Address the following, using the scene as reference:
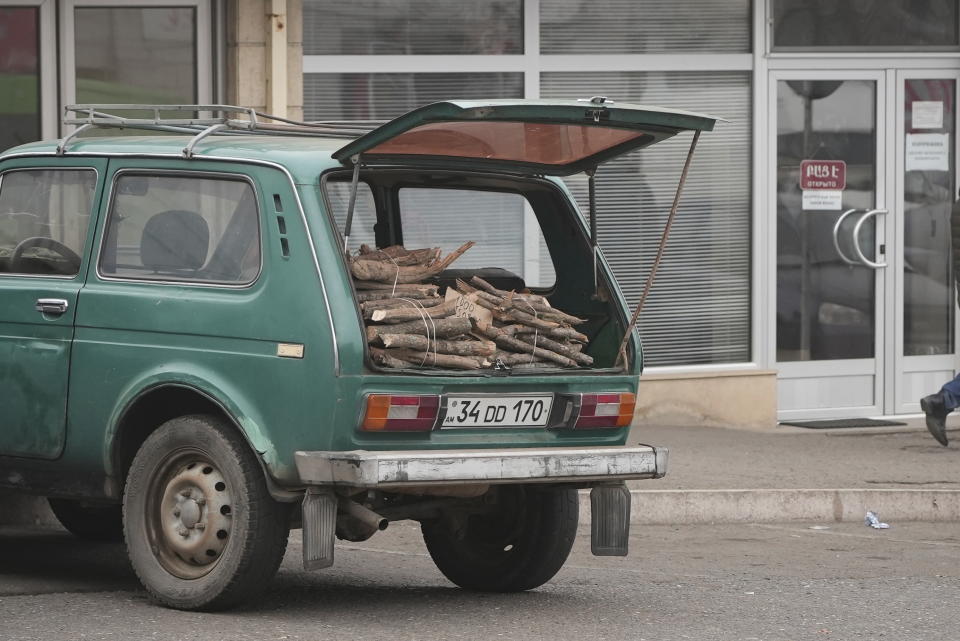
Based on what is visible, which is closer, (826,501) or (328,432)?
(328,432)

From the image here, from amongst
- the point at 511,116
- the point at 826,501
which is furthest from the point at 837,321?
the point at 511,116

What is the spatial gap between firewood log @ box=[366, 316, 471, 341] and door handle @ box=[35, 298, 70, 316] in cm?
136

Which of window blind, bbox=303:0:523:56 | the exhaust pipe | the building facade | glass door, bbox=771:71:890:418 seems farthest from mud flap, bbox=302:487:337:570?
glass door, bbox=771:71:890:418

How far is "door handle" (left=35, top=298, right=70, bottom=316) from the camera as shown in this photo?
733cm

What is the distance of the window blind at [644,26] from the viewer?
44.1 ft

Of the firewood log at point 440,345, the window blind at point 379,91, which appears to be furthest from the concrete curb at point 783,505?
the window blind at point 379,91

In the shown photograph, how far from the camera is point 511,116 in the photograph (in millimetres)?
6578

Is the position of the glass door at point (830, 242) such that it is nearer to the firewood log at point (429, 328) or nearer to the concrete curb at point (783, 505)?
the concrete curb at point (783, 505)

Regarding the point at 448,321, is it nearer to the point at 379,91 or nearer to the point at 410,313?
the point at 410,313

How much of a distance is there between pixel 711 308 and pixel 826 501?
3.65 m

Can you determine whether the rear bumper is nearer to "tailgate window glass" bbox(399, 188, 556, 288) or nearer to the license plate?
the license plate

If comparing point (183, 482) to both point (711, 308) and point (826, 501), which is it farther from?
point (711, 308)

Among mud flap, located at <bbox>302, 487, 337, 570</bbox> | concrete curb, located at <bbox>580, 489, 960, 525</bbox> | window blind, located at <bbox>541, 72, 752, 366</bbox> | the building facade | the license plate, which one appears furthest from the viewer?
window blind, located at <bbox>541, 72, 752, 366</bbox>

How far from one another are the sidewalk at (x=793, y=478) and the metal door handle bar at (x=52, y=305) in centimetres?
364
